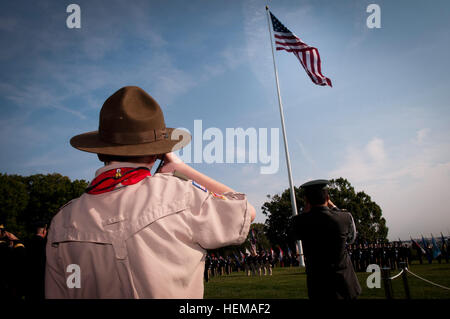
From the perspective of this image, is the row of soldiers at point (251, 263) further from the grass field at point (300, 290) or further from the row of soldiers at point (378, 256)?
the grass field at point (300, 290)

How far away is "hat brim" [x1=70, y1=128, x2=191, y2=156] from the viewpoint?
148 cm

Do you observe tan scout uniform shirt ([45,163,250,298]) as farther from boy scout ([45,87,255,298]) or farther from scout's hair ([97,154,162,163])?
scout's hair ([97,154,162,163])

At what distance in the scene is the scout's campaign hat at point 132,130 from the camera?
1512mm

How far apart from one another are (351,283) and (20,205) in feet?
163

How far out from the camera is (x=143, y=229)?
1.23 metres

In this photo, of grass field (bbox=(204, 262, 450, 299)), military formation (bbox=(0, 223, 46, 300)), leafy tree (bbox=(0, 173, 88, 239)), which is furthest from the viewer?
leafy tree (bbox=(0, 173, 88, 239))

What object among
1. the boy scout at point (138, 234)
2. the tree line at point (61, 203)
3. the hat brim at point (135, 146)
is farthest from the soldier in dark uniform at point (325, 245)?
the tree line at point (61, 203)

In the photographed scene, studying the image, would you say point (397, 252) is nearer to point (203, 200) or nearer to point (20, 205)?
point (203, 200)

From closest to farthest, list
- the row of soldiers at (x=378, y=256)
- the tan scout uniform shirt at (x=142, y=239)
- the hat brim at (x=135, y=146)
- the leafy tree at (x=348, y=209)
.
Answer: the tan scout uniform shirt at (x=142, y=239), the hat brim at (x=135, y=146), the row of soldiers at (x=378, y=256), the leafy tree at (x=348, y=209)

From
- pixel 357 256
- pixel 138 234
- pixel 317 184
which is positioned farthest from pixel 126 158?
pixel 357 256

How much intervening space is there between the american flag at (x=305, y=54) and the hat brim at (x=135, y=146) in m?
13.6

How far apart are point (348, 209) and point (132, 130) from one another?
5630cm

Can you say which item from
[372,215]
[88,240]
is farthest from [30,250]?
[372,215]

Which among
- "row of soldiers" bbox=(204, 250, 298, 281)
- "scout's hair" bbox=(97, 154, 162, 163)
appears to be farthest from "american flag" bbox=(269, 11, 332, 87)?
"row of soldiers" bbox=(204, 250, 298, 281)
